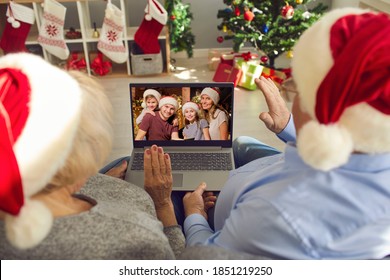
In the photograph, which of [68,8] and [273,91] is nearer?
[273,91]

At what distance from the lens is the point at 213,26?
381cm

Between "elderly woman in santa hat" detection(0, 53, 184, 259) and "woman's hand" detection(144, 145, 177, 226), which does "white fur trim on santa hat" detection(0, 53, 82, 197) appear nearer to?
"elderly woman in santa hat" detection(0, 53, 184, 259)

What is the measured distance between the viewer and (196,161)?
1.41 meters

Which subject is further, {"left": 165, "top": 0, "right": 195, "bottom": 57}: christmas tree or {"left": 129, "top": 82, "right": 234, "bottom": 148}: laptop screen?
{"left": 165, "top": 0, "right": 195, "bottom": 57}: christmas tree

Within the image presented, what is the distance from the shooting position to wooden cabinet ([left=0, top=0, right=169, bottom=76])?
3271 mm

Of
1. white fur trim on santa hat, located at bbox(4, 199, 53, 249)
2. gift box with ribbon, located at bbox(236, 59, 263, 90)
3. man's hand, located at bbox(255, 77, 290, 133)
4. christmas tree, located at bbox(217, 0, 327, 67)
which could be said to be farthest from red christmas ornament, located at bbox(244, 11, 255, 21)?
white fur trim on santa hat, located at bbox(4, 199, 53, 249)

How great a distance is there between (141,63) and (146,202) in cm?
246

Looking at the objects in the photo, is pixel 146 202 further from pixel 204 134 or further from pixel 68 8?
pixel 68 8

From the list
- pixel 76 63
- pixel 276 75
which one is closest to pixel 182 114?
pixel 276 75

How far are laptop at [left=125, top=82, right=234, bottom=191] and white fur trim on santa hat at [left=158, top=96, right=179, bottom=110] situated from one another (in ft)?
0.04

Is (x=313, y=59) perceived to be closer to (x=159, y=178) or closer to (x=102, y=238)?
(x=102, y=238)

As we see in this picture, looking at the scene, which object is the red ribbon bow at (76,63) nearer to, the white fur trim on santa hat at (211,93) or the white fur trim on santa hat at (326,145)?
the white fur trim on santa hat at (211,93)

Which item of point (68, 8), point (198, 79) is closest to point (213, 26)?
point (198, 79)

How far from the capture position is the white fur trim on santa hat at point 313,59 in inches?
25.8
